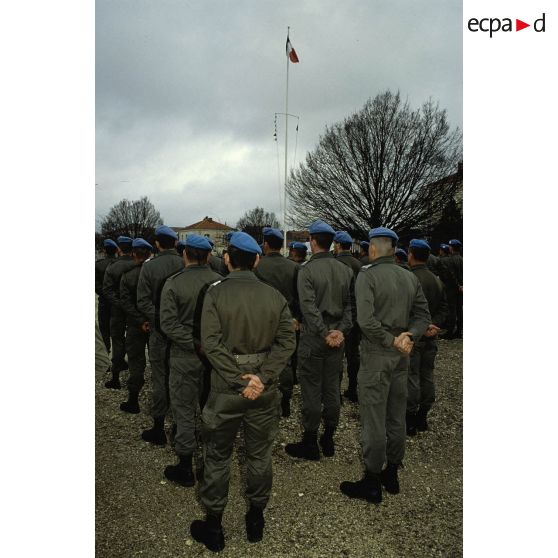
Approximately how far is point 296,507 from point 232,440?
1054 millimetres

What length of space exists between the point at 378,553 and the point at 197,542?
1316 mm

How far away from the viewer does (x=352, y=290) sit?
5.16 meters

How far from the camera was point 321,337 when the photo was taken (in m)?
4.77

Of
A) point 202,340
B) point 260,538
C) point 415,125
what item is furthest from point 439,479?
point 415,125

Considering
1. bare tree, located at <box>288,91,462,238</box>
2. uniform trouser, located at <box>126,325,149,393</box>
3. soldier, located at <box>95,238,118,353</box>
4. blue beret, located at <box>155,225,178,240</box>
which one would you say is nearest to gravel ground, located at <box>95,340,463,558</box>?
uniform trouser, located at <box>126,325,149,393</box>

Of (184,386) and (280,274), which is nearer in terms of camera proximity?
(184,386)

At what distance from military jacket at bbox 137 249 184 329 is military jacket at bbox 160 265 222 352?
0.87m

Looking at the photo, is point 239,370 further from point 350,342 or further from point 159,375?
point 350,342

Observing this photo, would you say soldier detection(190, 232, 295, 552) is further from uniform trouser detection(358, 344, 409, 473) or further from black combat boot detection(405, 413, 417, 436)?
black combat boot detection(405, 413, 417, 436)

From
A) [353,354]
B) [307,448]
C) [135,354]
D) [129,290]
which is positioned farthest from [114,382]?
[353,354]

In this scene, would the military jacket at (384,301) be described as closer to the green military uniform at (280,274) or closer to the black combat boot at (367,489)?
the black combat boot at (367,489)

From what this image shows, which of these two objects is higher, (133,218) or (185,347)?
(133,218)

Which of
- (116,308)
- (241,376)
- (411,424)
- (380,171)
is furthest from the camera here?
(380,171)

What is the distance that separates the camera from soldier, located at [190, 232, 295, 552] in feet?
10.1
